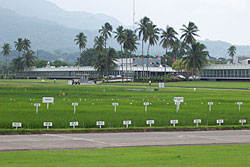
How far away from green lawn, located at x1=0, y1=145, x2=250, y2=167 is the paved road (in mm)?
2456

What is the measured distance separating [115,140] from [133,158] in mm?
8422

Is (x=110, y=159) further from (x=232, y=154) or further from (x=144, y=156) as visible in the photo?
(x=232, y=154)

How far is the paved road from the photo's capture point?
28.6 meters

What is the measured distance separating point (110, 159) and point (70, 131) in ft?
42.4

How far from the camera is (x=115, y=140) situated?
3164cm

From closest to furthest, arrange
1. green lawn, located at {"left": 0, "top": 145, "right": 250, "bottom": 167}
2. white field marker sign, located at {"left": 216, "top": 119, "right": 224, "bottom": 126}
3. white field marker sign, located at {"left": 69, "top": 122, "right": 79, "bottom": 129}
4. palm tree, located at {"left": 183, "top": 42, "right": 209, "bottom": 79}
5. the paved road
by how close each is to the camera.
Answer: green lawn, located at {"left": 0, "top": 145, "right": 250, "bottom": 167}
the paved road
white field marker sign, located at {"left": 69, "top": 122, "right": 79, "bottom": 129}
white field marker sign, located at {"left": 216, "top": 119, "right": 224, "bottom": 126}
palm tree, located at {"left": 183, "top": 42, "right": 209, "bottom": 79}

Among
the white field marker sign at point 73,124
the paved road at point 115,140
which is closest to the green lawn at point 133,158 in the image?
the paved road at point 115,140

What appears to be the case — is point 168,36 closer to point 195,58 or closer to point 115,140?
point 195,58

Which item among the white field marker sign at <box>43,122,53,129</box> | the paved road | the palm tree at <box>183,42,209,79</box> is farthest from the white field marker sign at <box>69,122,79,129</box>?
the palm tree at <box>183,42,209,79</box>

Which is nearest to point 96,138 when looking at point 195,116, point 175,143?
point 175,143

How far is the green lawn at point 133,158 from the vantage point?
2171 centimetres

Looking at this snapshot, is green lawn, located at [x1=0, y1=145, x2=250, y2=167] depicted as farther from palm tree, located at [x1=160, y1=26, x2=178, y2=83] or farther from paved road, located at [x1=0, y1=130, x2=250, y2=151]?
palm tree, located at [x1=160, y1=26, x2=178, y2=83]

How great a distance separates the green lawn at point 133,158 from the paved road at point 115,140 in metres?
2.46

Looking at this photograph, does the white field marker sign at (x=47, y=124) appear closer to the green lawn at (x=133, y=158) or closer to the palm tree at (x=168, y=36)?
the green lawn at (x=133, y=158)
